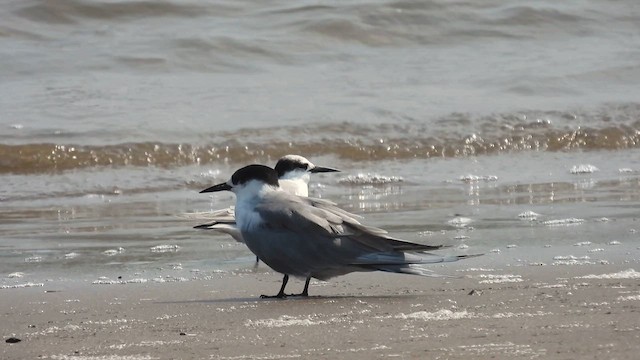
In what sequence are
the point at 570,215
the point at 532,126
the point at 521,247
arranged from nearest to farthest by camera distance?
the point at 521,247 < the point at 570,215 < the point at 532,126

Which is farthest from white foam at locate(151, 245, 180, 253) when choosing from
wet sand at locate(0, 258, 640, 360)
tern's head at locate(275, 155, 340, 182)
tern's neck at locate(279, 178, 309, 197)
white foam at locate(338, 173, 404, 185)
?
white foam at locate(338, 173, 404, 185)

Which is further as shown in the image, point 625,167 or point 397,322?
point 625,167

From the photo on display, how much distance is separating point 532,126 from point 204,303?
688 centimetres

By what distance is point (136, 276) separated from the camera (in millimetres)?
5168

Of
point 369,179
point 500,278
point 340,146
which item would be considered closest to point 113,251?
point 500,278

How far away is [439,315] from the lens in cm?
389

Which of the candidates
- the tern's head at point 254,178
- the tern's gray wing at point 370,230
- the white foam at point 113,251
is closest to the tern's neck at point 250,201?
the tern's head at point 254,178

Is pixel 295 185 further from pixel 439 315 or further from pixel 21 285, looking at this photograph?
pixel 439 315

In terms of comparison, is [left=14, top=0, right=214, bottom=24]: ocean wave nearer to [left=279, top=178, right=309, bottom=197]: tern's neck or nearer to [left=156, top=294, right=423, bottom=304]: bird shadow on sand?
[left=279, top=178, right=309, bottom=197]: tern's neck

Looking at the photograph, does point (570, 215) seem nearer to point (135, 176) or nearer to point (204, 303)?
point (204, 303)

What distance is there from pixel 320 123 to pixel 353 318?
6735 mm

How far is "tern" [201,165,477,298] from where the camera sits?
4629 mm

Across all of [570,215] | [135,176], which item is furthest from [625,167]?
[135,176]

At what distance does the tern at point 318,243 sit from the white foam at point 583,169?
4486 mm
